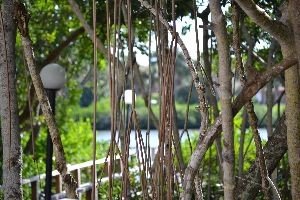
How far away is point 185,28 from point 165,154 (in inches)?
84.6

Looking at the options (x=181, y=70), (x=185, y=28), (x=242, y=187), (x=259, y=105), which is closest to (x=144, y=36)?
(x=185, y=28)

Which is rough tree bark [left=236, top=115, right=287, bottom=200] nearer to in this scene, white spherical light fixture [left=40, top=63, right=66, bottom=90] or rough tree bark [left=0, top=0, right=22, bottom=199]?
rough tree bark [left=0, top=0, right=22, bottom=199]

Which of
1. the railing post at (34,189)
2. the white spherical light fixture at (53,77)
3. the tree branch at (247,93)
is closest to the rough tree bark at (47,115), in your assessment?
the tree branch at (247,93)

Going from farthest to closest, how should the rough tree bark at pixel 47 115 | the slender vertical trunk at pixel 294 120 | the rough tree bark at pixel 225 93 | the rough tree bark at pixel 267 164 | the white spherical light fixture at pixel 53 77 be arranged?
the white spherical light fixture at pixel 53 77, the rough tree bark at pixel 267 164, the rough tree bark at pixel 47 115, the slender vertical trunk at pixel 294 120, the rough tree bark at pixel 225 93

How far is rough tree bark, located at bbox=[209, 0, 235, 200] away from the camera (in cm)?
153

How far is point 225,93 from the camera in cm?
153

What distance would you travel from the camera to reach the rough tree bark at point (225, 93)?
153 cm

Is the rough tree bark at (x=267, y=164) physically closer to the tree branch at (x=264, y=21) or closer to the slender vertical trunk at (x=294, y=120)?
the slender vertical trunk at (x=294, y=120)

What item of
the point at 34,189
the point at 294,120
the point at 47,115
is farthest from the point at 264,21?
the point at 34,189

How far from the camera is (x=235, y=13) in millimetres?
1773

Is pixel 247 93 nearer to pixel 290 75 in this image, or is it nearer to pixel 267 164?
pixel 290 75

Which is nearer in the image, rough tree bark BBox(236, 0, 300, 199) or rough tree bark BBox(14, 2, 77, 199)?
rough tree bark BBox(236, 0, 300, 199)

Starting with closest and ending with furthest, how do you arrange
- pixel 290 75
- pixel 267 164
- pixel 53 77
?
pixel 290 75 → pixel 267 164 → pixel 53 77

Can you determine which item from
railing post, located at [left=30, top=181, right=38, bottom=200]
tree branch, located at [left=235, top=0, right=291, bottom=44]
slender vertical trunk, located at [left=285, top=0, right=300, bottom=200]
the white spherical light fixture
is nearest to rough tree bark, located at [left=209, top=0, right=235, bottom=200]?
tree branch, located at [left=235, top=0, right=291, bottom=44]
